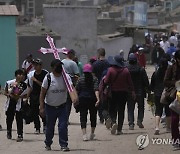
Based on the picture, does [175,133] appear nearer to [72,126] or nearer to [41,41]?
[72,126]

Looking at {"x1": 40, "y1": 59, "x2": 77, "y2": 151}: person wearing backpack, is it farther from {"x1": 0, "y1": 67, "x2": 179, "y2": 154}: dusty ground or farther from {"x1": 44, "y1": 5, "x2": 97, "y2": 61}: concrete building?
{"x1": 44, "y1": 5, "x2": 97, "y2": 61}: concrete building

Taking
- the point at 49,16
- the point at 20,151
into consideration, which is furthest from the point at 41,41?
the point at 20,151

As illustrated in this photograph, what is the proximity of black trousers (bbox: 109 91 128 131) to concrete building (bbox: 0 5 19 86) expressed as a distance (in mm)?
12435

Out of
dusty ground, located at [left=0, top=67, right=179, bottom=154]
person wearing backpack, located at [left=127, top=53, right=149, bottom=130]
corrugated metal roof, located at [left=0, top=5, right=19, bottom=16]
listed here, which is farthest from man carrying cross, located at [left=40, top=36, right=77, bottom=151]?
corrugated metal roof, located at [left=0, top=5, right=19, bottom=16]

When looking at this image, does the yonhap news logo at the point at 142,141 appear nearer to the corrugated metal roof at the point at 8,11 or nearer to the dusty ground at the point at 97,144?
the dusty ground at the point at 97,144

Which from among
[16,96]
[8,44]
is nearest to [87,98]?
[16,96]

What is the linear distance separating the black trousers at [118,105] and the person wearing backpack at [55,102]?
199 cm

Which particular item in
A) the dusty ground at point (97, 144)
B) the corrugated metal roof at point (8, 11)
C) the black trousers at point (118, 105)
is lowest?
the dusty ground at point (97, 144)

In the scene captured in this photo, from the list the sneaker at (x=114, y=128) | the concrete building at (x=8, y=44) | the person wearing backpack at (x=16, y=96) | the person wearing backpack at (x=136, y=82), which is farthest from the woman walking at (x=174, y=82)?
the concrete building at (x=8, y=44)

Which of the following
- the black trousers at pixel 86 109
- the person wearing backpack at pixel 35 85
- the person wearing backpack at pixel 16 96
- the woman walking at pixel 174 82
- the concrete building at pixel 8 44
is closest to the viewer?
the woman walking at pixel 174 82

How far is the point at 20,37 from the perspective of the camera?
27.6 m

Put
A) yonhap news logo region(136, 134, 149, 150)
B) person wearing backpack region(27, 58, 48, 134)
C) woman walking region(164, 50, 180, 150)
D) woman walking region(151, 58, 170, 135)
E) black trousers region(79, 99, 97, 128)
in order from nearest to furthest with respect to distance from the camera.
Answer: woman walking region(164, 50, 180, 150)
yonhap news logo region(136, 134, 149, 150)
black trousers region(79, 99, 97, 128)
woman walking region(151, 58, 170, 135)
person wearing backpack region(27, 58, 48, 134)

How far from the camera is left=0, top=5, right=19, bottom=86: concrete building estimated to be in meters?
25.6

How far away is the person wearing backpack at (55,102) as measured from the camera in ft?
37.6
